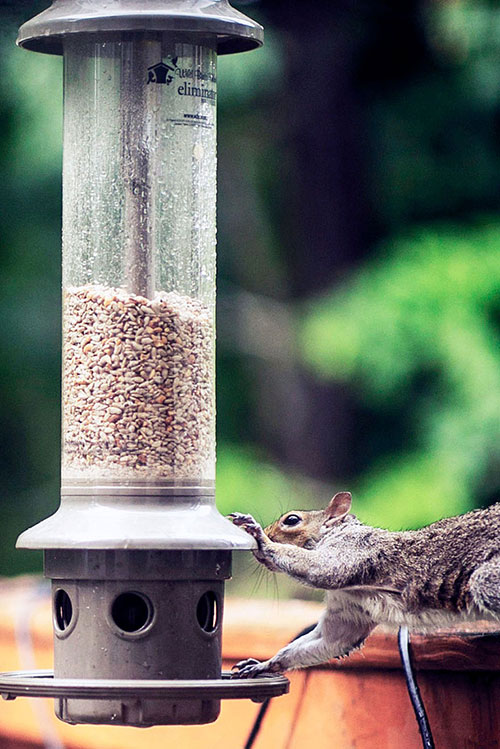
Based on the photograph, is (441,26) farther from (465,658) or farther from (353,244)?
(465,658)

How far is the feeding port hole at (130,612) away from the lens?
317cm

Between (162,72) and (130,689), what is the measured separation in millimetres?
1263

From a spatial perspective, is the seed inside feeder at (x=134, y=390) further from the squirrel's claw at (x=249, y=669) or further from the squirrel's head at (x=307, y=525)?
the squirrel's head at (x=307, y=525)

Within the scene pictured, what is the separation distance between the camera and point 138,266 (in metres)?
3.32

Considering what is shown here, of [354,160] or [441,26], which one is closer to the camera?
[441,26]

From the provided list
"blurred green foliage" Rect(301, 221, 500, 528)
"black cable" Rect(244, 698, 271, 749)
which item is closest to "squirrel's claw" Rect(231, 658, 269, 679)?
"black cable" Rect(244, 698, 271, 749)

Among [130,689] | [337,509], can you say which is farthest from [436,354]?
[130,689]

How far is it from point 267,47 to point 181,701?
14.6 feet

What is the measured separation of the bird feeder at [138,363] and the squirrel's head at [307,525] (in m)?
0.88

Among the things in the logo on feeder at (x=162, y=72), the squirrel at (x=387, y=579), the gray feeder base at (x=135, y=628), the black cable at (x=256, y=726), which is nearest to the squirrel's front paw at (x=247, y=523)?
the squirrel at (x=387, y=579)

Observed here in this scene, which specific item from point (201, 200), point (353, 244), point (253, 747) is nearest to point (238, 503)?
point (353, 244)

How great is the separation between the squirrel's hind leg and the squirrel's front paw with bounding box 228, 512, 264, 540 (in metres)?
0.57

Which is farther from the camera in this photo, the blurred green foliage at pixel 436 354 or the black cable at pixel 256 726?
the blurred green foliage at pixel 436 354

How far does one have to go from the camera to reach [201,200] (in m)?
3.41
